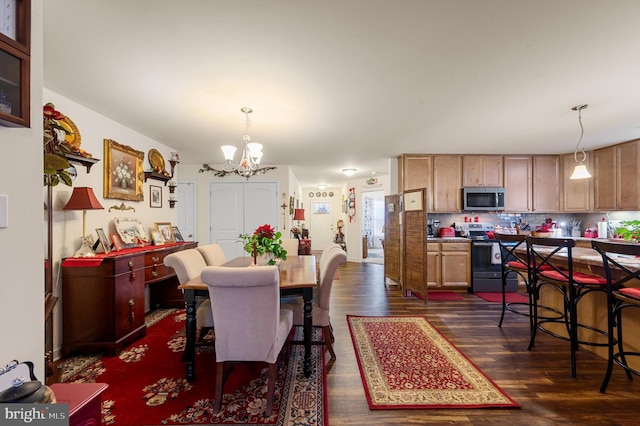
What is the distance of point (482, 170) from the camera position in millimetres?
4758

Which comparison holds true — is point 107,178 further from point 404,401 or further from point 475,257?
point 475,257

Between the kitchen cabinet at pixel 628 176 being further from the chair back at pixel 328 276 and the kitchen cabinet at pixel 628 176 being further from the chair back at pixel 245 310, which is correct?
the chair back at pixel 245 310

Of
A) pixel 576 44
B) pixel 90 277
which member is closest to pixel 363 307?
pixel 90 277

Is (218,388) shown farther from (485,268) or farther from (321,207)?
(321,207)

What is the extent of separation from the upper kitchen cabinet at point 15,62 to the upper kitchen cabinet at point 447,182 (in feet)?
16.0

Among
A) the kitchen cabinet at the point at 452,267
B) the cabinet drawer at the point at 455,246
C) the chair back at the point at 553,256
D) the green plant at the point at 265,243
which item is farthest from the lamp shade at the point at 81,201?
the cabinet drawer at the point at 455,246

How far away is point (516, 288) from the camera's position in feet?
14.9

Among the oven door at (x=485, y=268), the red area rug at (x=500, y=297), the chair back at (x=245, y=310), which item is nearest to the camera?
the chair back at (x=245, y=310)

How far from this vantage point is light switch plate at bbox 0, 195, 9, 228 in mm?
970

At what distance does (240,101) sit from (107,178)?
1854mm

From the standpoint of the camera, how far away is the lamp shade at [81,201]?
8.03 ft

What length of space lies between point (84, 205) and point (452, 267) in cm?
495

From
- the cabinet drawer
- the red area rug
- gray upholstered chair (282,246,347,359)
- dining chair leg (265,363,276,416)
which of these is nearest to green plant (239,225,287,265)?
gray upholstered chair (282,246,347,359)

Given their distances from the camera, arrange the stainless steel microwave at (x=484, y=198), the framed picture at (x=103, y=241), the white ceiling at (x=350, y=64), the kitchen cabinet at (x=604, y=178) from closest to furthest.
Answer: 1. the white ceiling at (x=350, y=64)
2. the framed picture at (x=103, y=241)
3. the kitchen cabinet at (x=604, y=178)
4. the stainless steel microwave at (x=484, y=198)
